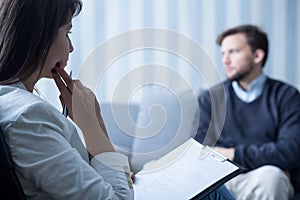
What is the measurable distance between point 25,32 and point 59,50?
80 mm

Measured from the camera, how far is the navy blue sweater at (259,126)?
2211 mm

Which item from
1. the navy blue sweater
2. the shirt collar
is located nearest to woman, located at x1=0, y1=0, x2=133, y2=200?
the navy blue sweater

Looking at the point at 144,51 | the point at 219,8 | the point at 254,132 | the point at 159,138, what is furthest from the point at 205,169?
the point at 219,8

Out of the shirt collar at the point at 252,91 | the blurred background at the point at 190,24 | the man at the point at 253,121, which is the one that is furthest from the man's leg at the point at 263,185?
the blurred background at the point at 190,24

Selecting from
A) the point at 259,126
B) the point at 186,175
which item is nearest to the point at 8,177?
the point at 186,175

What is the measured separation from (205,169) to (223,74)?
1661 millimetres

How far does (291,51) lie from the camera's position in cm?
286

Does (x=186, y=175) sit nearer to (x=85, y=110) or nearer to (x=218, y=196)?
(x=218, y=196)

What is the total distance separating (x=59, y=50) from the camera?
985 millimetres

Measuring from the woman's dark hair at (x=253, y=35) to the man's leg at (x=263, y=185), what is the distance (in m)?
0.76

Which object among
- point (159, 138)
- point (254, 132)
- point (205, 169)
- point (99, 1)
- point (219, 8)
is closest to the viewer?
point (205, 169)

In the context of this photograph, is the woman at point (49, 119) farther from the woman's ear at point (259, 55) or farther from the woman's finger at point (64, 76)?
the woman's ear at point (259, 55)

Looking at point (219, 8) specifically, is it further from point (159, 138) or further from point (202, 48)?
point (159, 138)

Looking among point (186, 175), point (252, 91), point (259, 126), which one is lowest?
point (259, 126)
